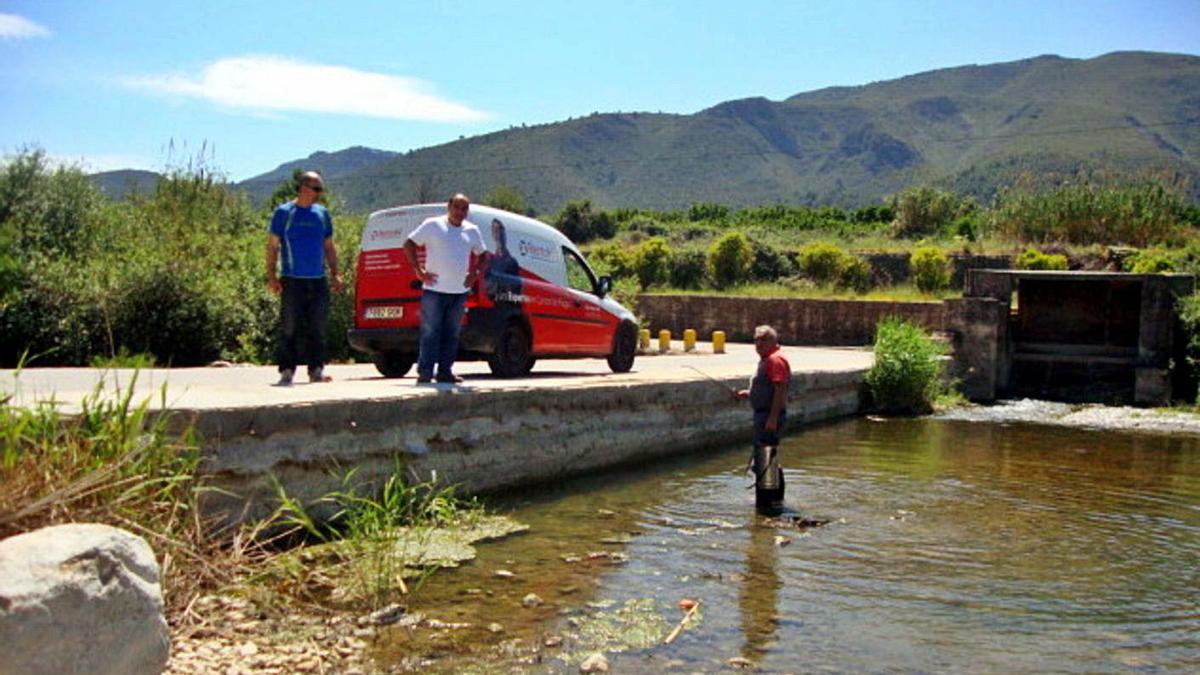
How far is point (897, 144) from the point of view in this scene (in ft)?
532

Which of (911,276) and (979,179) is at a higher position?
(979,179)

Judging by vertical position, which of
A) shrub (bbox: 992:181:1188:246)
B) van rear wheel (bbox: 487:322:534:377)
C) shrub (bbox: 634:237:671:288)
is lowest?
van rear wheel (bbox: 487:322:534:377)

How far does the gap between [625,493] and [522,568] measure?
3.23 metres

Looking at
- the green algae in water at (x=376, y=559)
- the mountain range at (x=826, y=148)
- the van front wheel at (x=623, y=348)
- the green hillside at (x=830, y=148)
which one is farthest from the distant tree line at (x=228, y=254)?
the mountain range at (x=826, y=148)

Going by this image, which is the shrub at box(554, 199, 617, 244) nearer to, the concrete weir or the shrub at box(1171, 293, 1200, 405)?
the shrub at box(1171, 293, 1200, 405)

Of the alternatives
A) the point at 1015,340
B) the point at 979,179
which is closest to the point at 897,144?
the point at 979,179

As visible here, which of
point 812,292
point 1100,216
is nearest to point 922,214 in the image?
point 1100,216

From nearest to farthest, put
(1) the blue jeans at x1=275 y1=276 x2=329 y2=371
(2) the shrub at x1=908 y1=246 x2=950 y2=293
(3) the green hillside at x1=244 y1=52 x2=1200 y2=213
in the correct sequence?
(1) the blue jeans at x1=275 y1=276 x2=329 y2=371
(2) the shrub at x1=908 y1=246 x2=950 y2=293
(3) the green hillside at x1=244 y1=52 x2=1200 y2=213

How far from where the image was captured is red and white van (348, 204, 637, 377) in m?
12.6

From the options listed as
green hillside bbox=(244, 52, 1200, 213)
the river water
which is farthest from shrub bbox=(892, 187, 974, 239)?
green hillside bbox=(244, 52, 1200, 213)

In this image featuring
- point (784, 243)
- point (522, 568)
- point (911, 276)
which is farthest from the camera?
point (784, 243)

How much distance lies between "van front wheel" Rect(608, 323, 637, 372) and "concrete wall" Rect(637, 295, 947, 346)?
439 inches

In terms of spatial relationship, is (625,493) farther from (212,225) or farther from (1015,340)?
(1015,340)

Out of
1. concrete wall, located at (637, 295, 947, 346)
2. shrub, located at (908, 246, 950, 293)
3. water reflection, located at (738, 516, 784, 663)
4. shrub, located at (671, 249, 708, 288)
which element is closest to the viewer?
water reflection, located at (738, 516, 784, 663)
